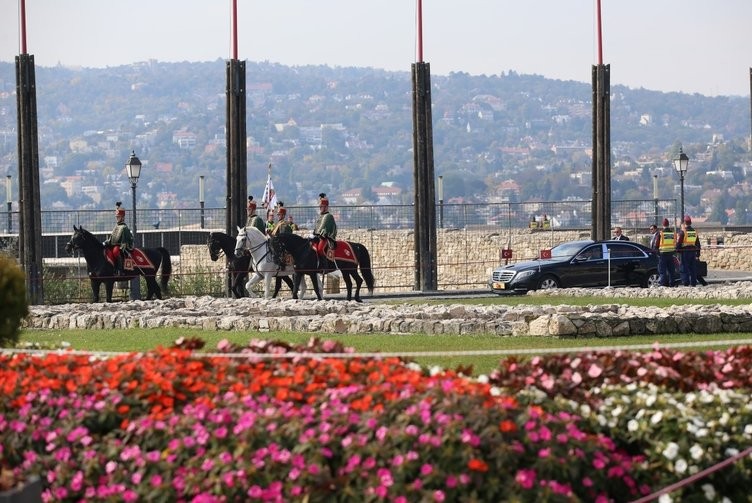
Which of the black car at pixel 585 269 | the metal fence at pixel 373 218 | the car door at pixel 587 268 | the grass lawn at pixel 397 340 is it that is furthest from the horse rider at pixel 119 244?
the metal fence at pixel 373 218

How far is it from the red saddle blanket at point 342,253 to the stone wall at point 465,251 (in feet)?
55.0

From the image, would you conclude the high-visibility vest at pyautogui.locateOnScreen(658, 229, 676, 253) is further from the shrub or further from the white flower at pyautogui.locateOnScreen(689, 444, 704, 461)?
Result: the white flower at pyautogui.locateOnScreen(689, 444, 704, 461)

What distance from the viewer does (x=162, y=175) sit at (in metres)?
199

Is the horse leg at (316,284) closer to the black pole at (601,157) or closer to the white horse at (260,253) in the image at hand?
the white horse at (260,253)

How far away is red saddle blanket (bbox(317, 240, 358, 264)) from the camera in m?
34.1

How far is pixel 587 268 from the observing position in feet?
119

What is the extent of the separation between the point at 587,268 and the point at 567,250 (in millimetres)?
850

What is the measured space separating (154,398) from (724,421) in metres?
3.67

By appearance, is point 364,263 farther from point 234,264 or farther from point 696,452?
point 696,452

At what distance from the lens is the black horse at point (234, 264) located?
34.5m

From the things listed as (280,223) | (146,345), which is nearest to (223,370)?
(146,345)

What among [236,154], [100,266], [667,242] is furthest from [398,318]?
[236,154]

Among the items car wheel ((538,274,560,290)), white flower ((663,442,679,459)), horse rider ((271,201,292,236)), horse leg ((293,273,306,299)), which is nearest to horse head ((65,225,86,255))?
horse rider ((271,201,292,236))

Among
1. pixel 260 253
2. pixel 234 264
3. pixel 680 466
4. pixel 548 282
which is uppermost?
pixel 260 253
